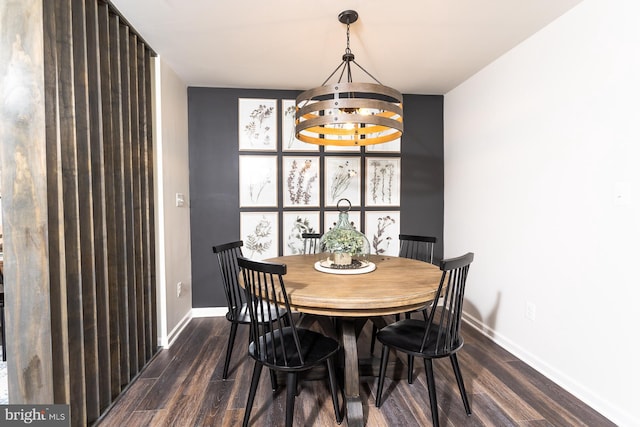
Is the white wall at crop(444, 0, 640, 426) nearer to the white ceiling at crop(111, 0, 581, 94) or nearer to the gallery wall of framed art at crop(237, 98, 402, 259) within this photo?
the white ceiling at crop(111, 0, 581, 94)

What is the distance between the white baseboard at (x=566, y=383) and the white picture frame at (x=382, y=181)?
1557 mm

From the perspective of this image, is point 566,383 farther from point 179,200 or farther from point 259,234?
point 179,200

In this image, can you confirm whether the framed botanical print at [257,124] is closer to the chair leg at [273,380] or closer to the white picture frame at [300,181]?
the white picture frame at [300,181]

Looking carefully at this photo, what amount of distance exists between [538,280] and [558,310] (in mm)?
243

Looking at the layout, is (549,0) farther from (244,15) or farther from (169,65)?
(169,65)

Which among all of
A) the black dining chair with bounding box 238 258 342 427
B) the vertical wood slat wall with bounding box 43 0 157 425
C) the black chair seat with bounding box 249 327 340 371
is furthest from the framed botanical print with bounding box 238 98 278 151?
the black chair seat with bounding box 249 327 340 371

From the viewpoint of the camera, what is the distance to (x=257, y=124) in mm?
3465

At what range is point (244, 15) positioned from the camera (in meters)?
2.11

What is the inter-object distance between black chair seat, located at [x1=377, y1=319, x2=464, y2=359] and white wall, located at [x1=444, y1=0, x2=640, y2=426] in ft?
2.98

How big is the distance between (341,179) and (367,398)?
2.20 m

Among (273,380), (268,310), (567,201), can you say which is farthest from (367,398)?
(567,201)

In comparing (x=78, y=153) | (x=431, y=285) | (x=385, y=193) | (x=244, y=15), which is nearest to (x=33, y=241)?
(x=78, y=153)

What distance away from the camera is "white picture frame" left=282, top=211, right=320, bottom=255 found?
355 cm

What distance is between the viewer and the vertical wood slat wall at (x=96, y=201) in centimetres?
154
